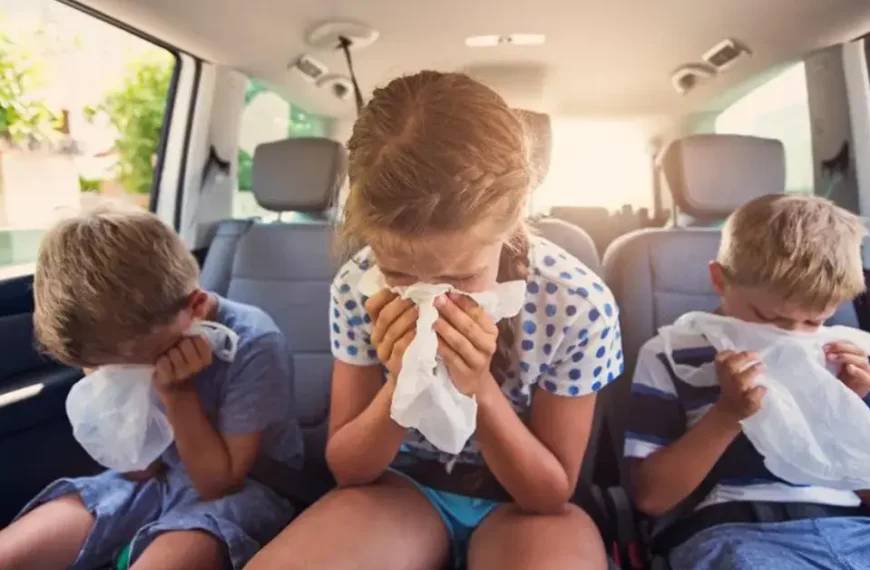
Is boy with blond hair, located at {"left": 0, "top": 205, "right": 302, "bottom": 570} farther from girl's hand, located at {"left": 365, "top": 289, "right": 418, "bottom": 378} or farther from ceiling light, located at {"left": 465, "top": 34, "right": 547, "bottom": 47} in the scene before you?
ceiling light, located at {"left": 465, "top": 34, "right": 547, "bottom": 47}

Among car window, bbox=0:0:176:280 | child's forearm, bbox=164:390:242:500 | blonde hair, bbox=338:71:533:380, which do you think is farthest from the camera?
car window, bbox=0:0:176:280

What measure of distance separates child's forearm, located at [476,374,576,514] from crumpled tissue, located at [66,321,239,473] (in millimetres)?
595

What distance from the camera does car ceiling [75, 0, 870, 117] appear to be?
2.10 meters

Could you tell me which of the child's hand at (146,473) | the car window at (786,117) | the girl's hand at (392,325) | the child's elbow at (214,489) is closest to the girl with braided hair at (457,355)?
the girl's hand at (392,325)

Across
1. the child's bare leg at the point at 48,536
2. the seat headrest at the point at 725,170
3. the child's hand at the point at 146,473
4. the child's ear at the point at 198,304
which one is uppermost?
the seat headrest at the point at 725,170

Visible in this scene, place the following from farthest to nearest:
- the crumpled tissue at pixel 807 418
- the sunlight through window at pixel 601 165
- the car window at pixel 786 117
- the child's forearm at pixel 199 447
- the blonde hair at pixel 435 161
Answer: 1. the sunlight through window at pixel 601 165
2. the car window at pixel 786 117
3. the child's forearm at pixel 199 447
4. the crumpled tissue at pixel 807 418
5. the blonde hair at pixel 435 161

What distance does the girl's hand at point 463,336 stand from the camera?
3.54 ft

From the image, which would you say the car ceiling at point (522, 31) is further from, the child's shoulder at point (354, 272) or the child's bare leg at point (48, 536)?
the child's bare leg at point (48, 536)

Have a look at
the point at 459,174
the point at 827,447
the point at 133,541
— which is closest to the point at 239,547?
the point at 133,541

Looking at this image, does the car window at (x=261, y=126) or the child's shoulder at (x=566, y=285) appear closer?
the child's shoulder at (x=566, y=285)

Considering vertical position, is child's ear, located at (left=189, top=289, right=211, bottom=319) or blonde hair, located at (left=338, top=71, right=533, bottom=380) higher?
blonde hair, located at (left=338, top=71, right=533, bottom=380)

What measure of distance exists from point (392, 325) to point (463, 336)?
0.36ft

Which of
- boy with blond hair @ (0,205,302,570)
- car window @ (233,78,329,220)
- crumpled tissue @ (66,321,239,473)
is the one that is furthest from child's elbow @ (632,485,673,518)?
car window @ (233,78,329,220)

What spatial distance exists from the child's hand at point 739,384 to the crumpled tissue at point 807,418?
0.04 metres
